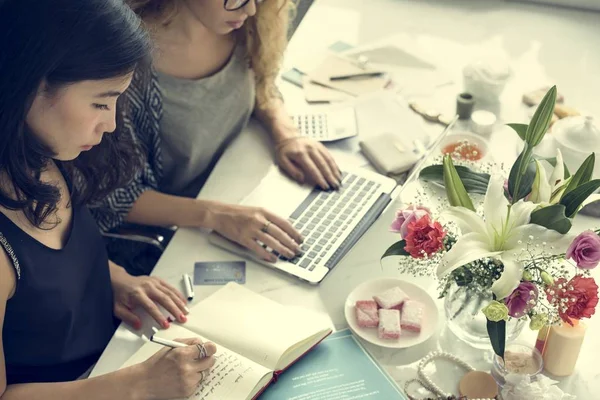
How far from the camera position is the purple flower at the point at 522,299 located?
40.8 inches

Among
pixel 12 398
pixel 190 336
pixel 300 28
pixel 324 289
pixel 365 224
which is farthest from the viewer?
pixel 300 28

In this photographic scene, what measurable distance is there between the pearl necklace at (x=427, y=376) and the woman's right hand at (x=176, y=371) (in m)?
0.34

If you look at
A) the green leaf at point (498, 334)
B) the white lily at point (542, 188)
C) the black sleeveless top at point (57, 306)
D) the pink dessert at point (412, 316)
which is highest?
the white lily at point (542, 188)

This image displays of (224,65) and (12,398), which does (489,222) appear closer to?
(12,398)

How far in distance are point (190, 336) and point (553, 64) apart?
1361 millimetres

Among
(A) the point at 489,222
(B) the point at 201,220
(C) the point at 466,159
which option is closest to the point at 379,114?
(C) the point at 466,159

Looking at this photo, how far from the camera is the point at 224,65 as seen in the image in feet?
5.82

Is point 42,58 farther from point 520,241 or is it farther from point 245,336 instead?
point 520,241

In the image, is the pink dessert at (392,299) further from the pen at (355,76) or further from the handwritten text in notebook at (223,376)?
the pen at (355,76)

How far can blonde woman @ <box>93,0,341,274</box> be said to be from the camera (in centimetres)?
150

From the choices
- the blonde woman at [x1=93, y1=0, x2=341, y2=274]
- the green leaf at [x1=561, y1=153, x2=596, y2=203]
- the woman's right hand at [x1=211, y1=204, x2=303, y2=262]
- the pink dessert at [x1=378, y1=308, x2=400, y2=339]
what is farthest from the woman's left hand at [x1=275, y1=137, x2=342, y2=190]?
the green leaf at [x1=561, y1=153, x2=596, y2=203]

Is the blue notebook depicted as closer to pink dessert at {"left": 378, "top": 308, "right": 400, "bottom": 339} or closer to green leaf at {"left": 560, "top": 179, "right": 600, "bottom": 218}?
pink dessert at {"left": 378, "top": 308, "right": 400, "bottom": 339}

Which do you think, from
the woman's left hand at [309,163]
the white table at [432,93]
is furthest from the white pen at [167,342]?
the woman's left hand at [309,163]

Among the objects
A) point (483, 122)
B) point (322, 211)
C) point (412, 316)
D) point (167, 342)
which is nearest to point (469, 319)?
point (412, 316)
